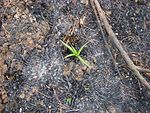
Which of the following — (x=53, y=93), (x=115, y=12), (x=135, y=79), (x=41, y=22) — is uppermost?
(x=41, y=22)

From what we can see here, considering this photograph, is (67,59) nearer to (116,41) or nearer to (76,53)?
(76,53)

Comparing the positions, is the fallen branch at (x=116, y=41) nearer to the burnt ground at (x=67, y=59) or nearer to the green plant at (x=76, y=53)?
the burnt ground at (x=67, y=59)

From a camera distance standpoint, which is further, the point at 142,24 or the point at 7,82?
the point at 142,24

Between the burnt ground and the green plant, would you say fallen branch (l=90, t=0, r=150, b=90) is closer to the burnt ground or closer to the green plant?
the burnt ground

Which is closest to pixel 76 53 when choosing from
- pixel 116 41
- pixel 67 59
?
pixel 67 59

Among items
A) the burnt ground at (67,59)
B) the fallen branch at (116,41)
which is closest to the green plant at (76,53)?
the burnt ground at (67,59)

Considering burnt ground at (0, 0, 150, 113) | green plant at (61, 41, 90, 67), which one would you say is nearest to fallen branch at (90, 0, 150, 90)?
burnt ground at (0, 0, 150, 113)

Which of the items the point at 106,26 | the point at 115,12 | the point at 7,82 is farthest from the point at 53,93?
the point at 115,12

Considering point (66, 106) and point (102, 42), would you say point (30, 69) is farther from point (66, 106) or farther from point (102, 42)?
point (102, 42)
